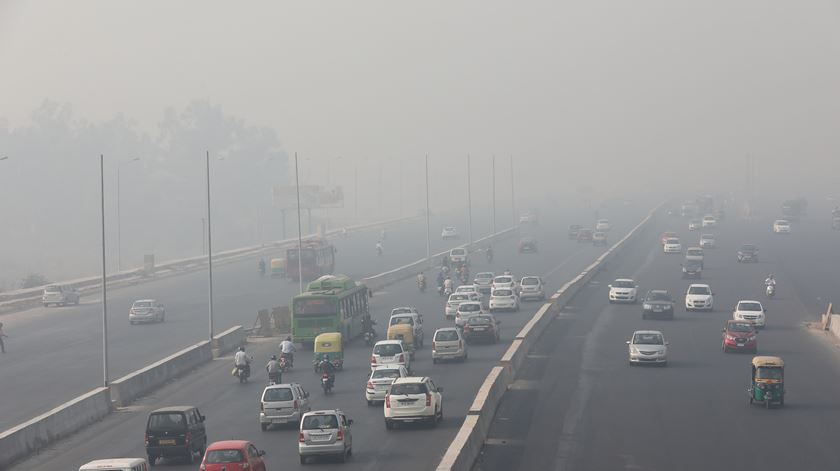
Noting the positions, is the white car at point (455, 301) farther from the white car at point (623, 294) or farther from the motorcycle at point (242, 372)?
the motorcycle at point (242, 372)

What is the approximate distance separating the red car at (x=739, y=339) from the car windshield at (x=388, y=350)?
49.8 ft

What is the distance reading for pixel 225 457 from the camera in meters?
25.5

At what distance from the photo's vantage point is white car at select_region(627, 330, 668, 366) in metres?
46.1

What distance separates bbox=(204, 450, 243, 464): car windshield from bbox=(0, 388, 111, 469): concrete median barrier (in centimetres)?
790

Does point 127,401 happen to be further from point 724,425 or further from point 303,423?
point 724,425

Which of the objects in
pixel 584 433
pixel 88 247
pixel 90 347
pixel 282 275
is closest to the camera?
pixel 584 433

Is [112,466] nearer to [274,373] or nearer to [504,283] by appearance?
[274,373]

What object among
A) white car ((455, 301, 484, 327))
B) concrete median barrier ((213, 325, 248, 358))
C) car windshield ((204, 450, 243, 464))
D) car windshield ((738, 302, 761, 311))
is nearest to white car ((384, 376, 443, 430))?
car windshield ((204, 450, 243, 464))

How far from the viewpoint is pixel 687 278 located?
87562 millimetres

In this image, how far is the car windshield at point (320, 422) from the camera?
28891 mm

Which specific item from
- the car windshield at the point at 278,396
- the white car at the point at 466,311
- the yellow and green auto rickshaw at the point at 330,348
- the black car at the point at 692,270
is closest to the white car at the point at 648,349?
the yellow and green auto rickshaw at the point at 330,348

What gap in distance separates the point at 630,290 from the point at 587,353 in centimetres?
2229

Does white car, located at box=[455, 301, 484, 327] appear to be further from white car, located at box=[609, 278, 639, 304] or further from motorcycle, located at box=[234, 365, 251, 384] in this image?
motorcycle, located at box=[234, 365, 251, 384]

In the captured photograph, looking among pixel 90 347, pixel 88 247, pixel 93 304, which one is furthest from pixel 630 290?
pixel 88 247
